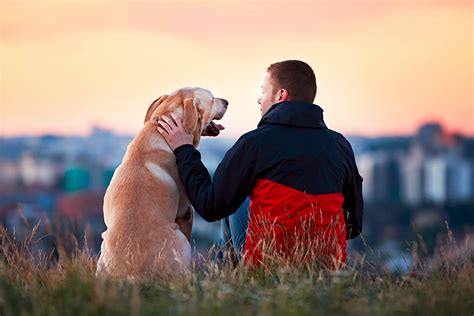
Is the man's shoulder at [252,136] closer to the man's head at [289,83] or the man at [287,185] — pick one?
the man at [287,185]

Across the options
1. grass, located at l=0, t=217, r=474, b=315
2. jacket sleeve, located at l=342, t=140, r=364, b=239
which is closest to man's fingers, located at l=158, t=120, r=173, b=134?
grass, located at l=0, t=217, r=474, b=315

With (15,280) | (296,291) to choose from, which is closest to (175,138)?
(15,280)

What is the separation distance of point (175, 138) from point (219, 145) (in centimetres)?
8805

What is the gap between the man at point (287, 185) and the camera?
612 cm

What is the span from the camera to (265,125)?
20.6 feet

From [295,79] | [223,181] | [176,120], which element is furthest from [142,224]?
[295,79]

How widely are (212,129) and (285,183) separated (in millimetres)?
1294

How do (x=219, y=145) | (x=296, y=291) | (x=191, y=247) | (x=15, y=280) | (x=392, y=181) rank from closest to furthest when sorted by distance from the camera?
(x=296, y=291) < (x=15, y=280) < (x=191, y=247) < (x=219, y=145) < (x=392, y=181)

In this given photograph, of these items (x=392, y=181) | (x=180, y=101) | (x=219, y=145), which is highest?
(x=180, y=101)

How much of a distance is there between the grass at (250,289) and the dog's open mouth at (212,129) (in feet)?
4.00

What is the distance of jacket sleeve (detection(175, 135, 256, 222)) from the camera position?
618 centimetres

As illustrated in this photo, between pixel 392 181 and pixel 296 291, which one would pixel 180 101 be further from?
pixel 392 181

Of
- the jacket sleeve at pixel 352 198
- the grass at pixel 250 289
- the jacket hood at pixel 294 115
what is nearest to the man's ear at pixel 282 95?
the jacket hood at pixel 294 115

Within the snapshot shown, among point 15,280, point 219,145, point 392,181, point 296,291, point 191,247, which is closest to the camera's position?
point 296,291
